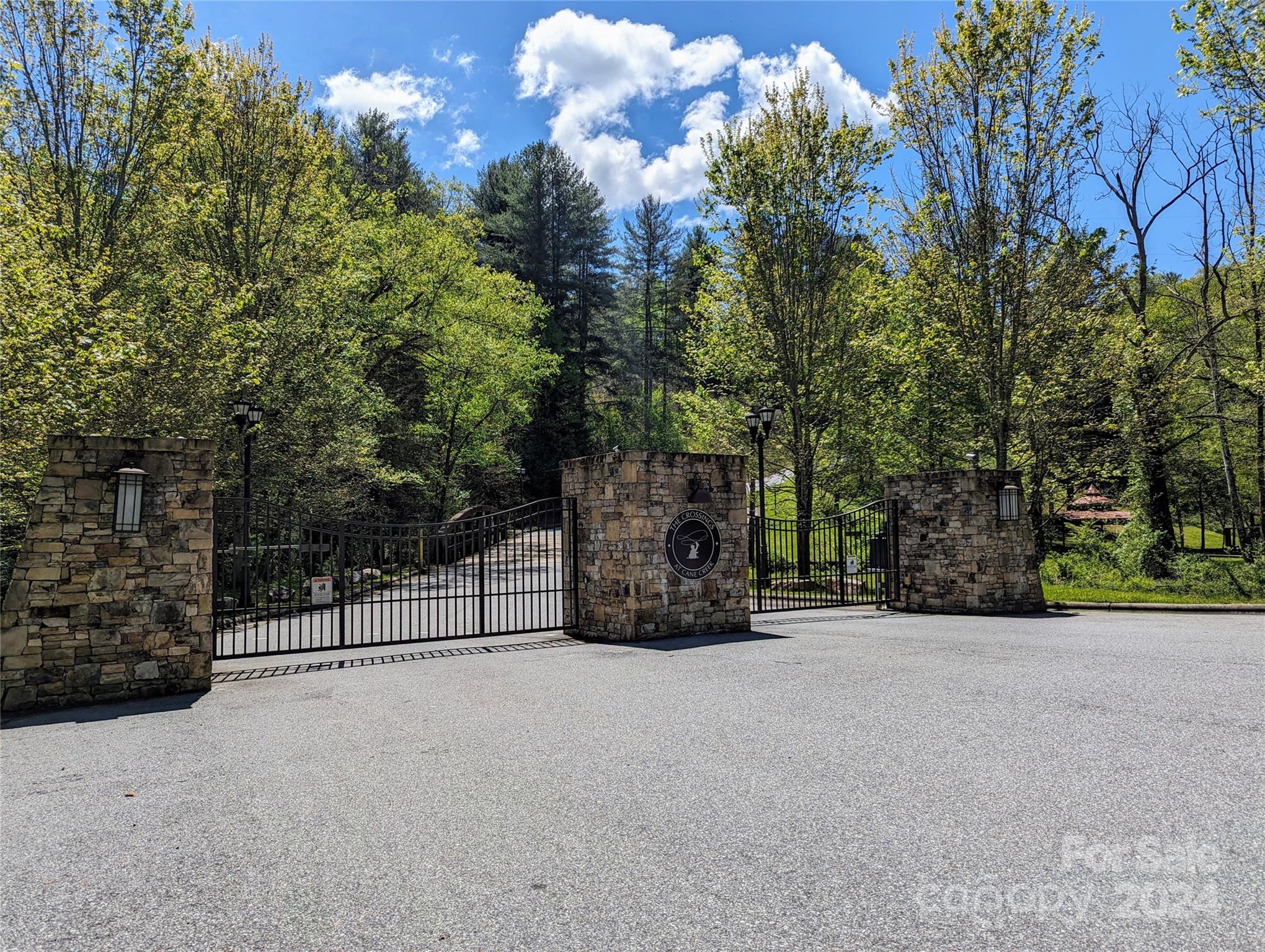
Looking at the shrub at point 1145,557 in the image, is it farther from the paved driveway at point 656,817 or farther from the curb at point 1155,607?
the paved driveway at point 656,817

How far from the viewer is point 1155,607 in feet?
38.6

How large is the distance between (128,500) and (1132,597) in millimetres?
16299

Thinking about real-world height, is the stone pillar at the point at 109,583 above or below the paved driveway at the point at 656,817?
above

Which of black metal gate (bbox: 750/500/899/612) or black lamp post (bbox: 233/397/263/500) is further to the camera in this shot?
black metal gate (bbox: 750/500/899/612)

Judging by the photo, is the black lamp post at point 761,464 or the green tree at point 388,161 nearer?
the black lamp post at point 761,464

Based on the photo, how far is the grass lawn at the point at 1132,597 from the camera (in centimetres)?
1209

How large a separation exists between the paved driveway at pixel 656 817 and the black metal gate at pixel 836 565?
5842mm

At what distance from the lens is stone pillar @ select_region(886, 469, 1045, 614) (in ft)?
39.0

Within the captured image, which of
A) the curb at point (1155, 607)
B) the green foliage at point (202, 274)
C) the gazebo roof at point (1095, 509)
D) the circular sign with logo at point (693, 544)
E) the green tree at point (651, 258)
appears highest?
the green tree at point (651, 258)

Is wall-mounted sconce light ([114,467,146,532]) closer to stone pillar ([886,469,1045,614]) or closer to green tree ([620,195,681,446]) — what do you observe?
stone pillar ([886,469,1045,614])

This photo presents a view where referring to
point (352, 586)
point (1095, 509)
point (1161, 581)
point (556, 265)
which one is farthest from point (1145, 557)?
point (556, 265)

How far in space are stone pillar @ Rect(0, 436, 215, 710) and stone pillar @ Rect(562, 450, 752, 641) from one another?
4849 millimetres

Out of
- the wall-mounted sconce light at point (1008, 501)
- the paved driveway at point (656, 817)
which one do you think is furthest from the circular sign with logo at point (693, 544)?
the wall-mounted sconce light at point (1008, 501)

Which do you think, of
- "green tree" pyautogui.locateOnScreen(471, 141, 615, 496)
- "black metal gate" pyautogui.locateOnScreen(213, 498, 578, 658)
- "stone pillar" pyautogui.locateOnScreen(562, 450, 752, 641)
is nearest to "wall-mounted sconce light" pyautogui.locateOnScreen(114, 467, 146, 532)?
"black metal gate" pyautogui.locateOnScreen(213, 498, 578, 658)
